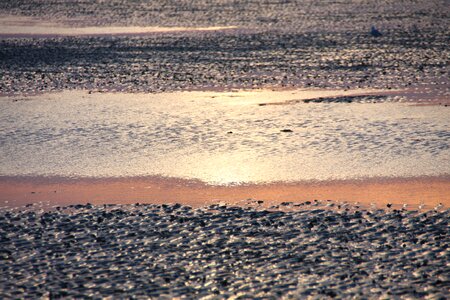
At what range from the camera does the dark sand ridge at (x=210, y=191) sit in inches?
605

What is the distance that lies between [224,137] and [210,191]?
5054 mm

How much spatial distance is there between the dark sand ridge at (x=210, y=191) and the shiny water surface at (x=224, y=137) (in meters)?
0.51

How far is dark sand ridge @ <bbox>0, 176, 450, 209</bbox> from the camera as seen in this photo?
50.4 feet

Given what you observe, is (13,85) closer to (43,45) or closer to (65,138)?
(65,138)

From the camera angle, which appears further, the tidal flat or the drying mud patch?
the drying mud patch

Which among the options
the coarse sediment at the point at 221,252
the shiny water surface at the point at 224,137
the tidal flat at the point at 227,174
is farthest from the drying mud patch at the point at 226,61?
the coarse sediment at the point at 221,252

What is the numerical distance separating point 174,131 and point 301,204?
761 cm

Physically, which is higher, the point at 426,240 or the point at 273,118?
the point at 273,118

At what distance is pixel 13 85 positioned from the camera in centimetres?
3086

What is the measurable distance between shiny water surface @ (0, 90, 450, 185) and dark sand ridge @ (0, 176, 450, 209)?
0.51 meters

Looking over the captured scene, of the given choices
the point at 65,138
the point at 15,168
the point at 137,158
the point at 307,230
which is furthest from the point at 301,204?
the point at 65,138

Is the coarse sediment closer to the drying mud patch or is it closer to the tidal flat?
the tidal flat

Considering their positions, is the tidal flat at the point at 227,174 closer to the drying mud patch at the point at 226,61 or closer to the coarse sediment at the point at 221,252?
the coarse sediment at the point at 221,252

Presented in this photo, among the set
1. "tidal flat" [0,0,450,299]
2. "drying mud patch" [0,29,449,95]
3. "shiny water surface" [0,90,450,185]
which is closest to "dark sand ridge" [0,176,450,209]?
"tidal flat" [0,0,450,299]
